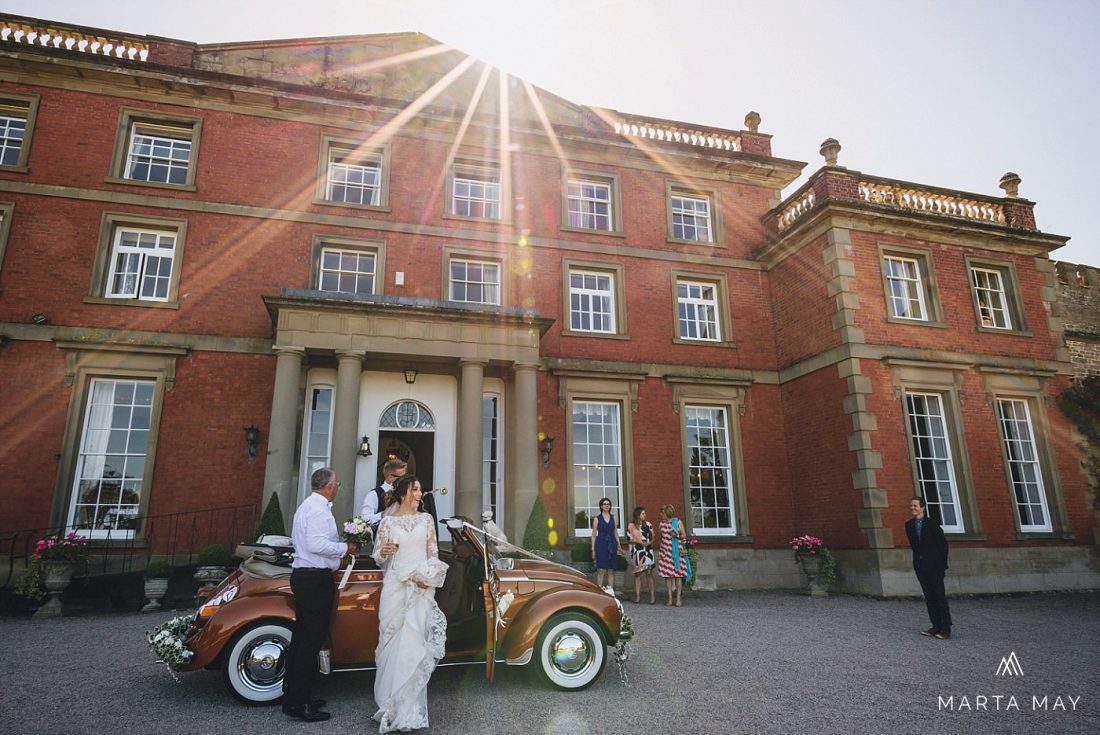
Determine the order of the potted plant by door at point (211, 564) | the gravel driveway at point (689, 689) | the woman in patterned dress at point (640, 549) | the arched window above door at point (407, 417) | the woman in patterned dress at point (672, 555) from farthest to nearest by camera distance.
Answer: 1. the arched window above door at point (407, 417)
2. the woman in patterned dress at point (640, 549)
3. the woman in patterned dress at point (672, 555)
4. the potted plant by door at point (211, 564)
5. the gravel driveway at point (689, 689)

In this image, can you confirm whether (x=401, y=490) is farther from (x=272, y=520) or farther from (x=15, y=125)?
(x=15, y=125)

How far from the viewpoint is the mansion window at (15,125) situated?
12.8 m

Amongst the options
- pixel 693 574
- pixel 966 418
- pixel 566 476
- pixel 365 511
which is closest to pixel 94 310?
pixel 365 511

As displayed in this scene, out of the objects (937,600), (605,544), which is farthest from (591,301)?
(937,600)

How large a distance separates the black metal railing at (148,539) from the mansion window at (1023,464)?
1638 centimetres

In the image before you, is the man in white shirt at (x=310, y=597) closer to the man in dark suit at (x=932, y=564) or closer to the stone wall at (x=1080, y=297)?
the man in dark suit at (x=932, y=564)

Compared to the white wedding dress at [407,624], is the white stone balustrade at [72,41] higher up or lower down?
higher up

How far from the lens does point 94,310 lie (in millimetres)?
12156

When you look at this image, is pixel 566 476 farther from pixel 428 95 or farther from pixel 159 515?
pixel 428 95

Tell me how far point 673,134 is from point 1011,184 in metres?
8.96

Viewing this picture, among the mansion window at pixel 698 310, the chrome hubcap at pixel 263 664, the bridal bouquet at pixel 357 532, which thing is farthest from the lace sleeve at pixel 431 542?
the mansion window at pixel 698 310

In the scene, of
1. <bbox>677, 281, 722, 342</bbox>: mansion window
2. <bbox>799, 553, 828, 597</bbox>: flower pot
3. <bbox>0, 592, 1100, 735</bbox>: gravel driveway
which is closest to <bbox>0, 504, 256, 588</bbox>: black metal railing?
<bbox>0, 592, 1100, 735</bbox>: gravel driveway

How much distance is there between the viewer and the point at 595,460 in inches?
555

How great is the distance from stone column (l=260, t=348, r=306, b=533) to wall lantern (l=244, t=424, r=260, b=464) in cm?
59
